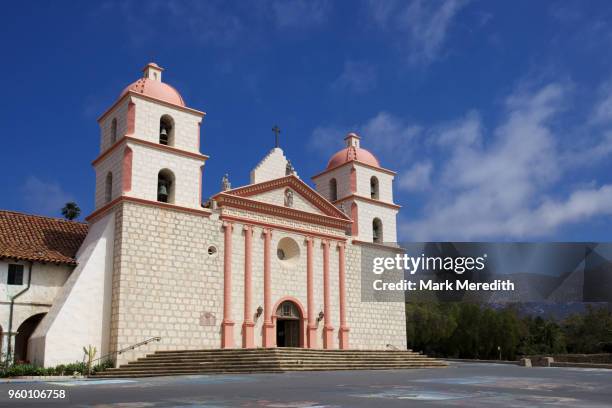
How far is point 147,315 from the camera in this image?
2488 cm

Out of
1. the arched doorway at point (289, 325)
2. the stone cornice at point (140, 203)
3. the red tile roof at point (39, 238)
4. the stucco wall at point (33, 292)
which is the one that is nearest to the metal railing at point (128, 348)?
the stucco wall at point (33, 292)

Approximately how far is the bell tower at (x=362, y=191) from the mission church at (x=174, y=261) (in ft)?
4.63

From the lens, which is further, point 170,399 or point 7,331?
point 7,331

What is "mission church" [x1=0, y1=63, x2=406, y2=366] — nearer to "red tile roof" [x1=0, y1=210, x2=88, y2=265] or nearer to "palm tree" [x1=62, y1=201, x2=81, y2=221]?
"red tile roof" [x1=0, y1=210, x2=88, y2=265]

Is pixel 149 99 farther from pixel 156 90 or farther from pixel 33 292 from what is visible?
pixel 33 292

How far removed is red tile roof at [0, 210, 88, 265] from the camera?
25.0 meters

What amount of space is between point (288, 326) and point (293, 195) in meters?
6.34

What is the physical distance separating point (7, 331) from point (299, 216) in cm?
1371

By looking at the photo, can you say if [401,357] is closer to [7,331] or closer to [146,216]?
[146,216]

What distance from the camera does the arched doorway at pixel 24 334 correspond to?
25688 millimetres

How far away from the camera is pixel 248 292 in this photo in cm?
2823

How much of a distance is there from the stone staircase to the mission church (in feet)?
3.26

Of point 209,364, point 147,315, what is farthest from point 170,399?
point 147,315

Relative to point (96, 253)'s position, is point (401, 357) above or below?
below
